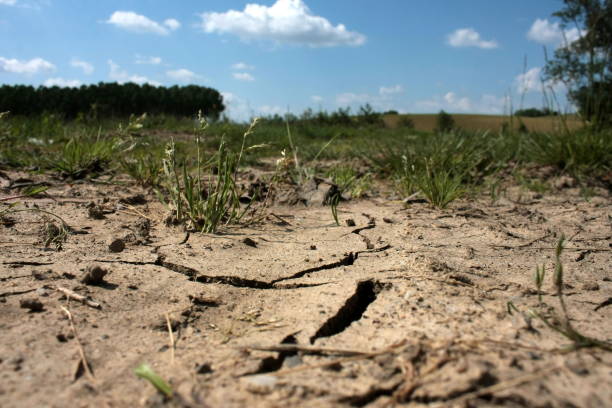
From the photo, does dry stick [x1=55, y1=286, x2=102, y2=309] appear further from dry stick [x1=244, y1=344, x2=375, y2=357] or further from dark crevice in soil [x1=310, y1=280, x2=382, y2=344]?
dark crevice in soil [x1=310, y1=280, x2=382, y2=344]

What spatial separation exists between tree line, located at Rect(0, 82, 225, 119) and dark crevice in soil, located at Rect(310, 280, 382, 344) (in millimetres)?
9791

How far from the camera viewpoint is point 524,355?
1.12m

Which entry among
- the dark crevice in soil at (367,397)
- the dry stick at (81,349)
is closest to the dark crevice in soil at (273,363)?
the dark crevice in soil at (367,397)

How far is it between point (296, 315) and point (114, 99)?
17.1m

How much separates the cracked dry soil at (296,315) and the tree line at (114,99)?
924cm

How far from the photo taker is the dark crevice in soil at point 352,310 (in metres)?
1.37

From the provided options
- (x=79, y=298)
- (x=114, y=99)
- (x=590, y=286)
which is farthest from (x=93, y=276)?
(x=114, y=99)

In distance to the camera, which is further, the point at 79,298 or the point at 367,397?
the point at 79,298

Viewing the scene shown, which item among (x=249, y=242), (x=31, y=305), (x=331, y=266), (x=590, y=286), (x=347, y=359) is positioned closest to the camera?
(x=347, y=359)

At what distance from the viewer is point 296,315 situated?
4.73 ft

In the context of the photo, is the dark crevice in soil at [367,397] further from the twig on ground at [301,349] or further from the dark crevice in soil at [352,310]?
the dark crevice in soil at [352,310]

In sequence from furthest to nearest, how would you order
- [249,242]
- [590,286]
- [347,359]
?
[249,242], [590,286], [347,359]

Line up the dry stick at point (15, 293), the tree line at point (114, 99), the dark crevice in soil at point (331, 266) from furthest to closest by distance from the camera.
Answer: the tree line at point (114, 99)
the dark crevice in soil at point (331, 266)
the dry stick at point (15, 293)

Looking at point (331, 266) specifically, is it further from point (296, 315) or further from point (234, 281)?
point (296, 315)
